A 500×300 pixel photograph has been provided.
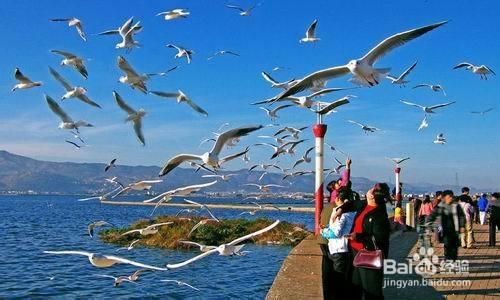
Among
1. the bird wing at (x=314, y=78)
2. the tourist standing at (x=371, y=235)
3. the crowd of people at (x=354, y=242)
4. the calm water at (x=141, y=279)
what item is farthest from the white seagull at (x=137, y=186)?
the calm water at (x=141, y=279)

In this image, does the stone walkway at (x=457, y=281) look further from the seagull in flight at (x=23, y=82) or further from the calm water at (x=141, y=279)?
the seagull in flight at (x=23, y=82)

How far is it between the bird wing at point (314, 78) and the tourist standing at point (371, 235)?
6.81 feet

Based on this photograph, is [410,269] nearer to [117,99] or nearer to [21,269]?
[117,99]

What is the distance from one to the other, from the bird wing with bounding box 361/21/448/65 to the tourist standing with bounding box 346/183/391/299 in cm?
216

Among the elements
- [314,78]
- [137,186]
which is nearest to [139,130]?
[137,186]

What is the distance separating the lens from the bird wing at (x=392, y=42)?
7426mm

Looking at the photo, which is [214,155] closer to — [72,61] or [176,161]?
[176,161]

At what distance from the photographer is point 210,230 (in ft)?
87.0

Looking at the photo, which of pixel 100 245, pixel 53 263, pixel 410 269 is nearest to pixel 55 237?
pixel 100 245

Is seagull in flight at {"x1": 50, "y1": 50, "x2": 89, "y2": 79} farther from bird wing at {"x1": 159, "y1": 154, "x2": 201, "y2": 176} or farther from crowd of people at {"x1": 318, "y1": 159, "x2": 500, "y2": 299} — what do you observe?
crowd of people at {"x1": 318, "y1": 159, "x2": 500, "y2": 299}

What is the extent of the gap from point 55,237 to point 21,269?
39.8 feet

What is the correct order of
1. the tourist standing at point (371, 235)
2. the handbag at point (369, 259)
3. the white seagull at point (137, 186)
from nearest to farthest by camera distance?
the handbag at point (369, 259)
the tourist standing at point (371, 235)
the white seagull at point (137, 186)

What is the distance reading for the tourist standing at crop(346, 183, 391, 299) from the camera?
6586 millimetres

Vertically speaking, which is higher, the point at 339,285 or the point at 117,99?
the point at 117,99
